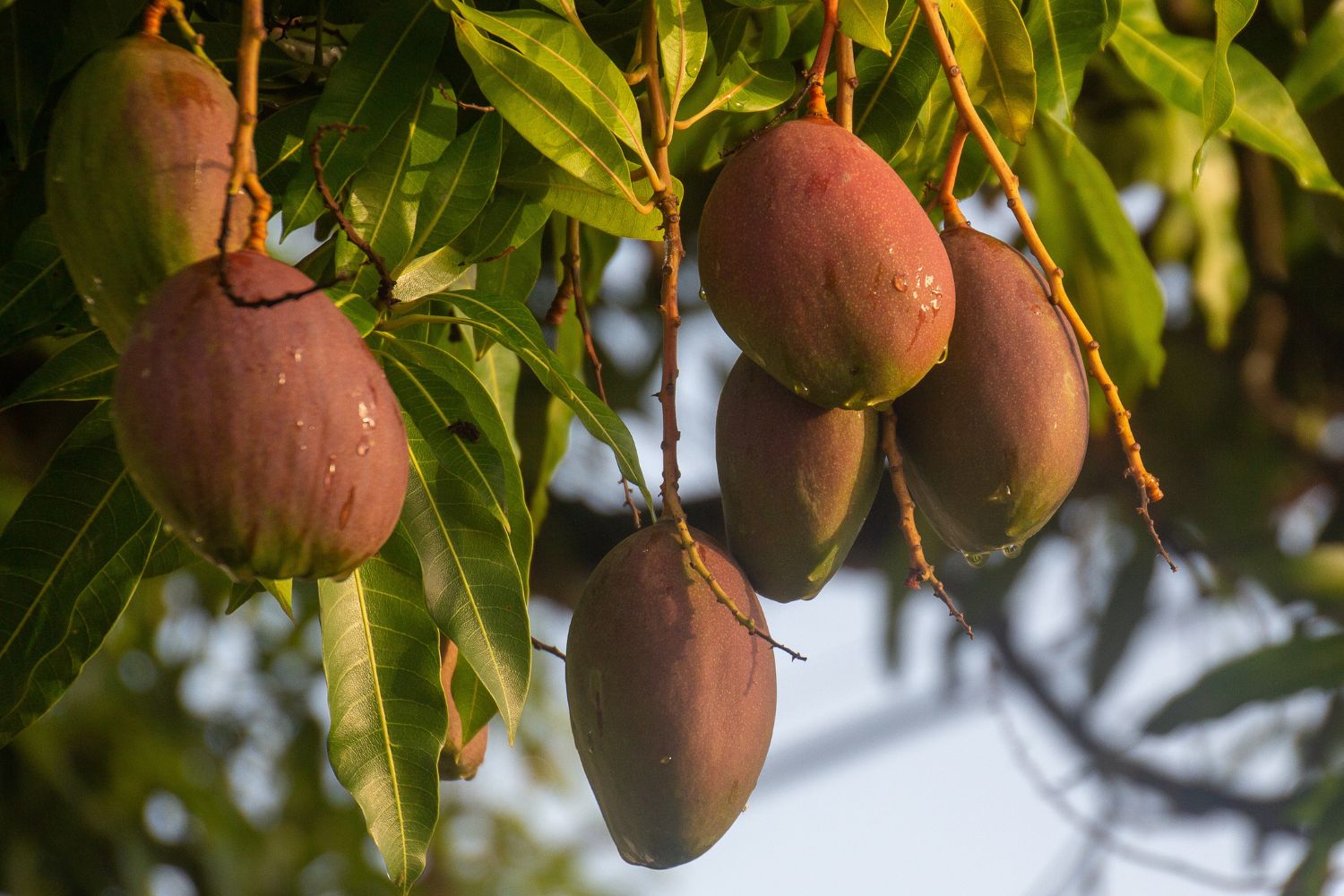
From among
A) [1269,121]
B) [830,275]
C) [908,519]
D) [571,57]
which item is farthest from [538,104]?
[1269,121]

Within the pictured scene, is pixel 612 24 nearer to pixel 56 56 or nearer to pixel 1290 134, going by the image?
pixel 56 56

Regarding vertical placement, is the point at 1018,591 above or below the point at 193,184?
below

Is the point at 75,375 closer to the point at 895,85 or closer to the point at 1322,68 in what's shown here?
the point at 895,85

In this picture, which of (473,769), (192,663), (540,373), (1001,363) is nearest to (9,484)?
(192,663)

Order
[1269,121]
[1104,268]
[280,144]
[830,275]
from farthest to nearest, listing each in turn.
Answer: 1. [1104,268]
2. [1269,121]
3. [280,144]
4. [830,275]

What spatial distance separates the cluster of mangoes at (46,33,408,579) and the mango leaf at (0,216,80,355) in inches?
4.7

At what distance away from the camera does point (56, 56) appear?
1.90 feet

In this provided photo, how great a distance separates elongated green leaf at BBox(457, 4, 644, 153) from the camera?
1.94 feet

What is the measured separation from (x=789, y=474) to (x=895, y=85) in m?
0.23

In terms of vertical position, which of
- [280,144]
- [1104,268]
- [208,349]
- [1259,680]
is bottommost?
[1259,680]

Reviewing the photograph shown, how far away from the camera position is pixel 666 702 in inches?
23.6

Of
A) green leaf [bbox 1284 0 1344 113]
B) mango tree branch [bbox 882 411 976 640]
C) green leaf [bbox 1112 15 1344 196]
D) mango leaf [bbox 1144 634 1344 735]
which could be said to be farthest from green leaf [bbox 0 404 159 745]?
mango leaf [bbox 1144 634 1344 735]

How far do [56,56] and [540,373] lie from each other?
24 cm

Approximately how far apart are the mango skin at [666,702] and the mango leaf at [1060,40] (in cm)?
32
